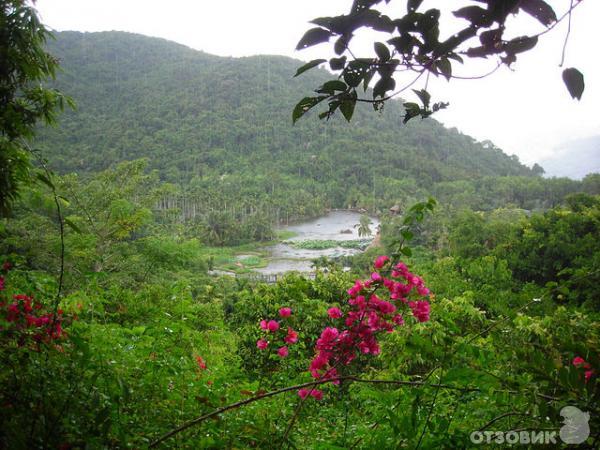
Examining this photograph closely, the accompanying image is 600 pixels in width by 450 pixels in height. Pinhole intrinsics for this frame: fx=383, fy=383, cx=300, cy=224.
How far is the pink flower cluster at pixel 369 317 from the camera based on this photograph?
1289mm

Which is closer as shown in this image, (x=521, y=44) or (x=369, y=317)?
(x=521, y=44)

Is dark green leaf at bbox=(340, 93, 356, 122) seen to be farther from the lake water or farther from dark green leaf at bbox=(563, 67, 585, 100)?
the lake water

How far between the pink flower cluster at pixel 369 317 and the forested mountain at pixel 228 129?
44.9 metres

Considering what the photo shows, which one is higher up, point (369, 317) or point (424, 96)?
point (424, 96)

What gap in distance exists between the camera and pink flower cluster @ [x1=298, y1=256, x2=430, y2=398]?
1289 millimetres

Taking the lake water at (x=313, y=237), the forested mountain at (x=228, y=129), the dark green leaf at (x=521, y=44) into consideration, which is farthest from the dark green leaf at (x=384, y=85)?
the forested mountain at (x=228, y=129)

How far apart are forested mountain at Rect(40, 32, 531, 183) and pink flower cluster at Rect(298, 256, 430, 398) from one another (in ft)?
147

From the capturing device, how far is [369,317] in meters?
1.29

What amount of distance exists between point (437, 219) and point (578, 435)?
91.5ft

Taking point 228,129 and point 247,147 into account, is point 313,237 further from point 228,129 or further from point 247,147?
point 228,129

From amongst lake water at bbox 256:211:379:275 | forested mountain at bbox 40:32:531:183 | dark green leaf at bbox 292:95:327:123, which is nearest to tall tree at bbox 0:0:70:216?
dark green leaf at bbox 292:95:327:123

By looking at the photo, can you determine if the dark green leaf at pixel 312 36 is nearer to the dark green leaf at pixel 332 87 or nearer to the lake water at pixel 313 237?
the dark green leaf at pixel 332 87

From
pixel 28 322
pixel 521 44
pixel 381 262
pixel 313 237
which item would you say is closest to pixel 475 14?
pixel 521 44

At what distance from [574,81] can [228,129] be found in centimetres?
6908
